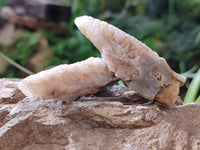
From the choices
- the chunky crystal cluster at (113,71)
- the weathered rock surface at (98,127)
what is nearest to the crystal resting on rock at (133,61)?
the chunky crystal cluster at (113,71)

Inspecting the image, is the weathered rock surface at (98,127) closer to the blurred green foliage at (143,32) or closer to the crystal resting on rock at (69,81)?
the crystal resting on rock at (69,81)

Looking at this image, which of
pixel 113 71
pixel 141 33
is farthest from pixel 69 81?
pixel 141 33

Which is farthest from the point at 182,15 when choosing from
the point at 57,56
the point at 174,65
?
the point at 57,56

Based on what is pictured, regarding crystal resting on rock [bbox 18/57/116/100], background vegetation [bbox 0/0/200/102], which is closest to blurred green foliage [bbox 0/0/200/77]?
background vegetation [bbox 0/0/200/102]

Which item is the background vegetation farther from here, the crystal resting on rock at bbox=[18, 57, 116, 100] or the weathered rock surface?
the weathered rock surface

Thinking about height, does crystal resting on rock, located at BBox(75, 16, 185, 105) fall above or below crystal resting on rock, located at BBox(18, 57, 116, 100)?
above

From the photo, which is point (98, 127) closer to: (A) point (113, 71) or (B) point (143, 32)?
(A) point (113, 71)
